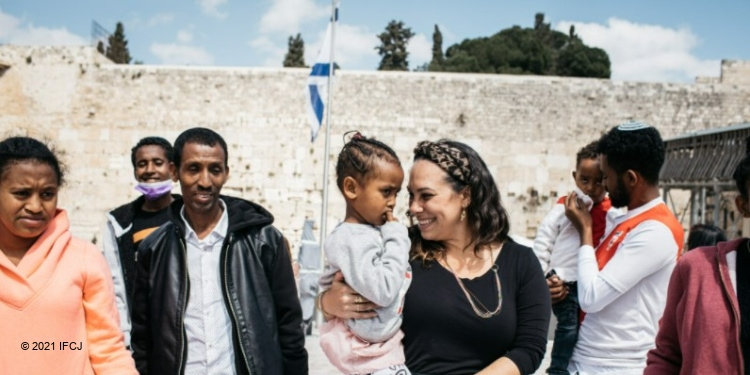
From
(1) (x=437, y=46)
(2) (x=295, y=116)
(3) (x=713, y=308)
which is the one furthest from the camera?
(1) (x=437, y=46)

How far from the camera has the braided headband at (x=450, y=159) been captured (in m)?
1.93

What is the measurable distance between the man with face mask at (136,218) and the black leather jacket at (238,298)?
1.54ft

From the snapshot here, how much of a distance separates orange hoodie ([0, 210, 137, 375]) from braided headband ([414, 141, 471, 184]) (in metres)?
1.18

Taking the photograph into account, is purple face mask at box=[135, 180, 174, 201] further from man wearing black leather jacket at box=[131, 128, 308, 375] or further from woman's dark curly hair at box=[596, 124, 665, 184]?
woman's dark curly hair at box=[596, 124, 665, 184]

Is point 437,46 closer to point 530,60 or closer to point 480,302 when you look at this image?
point 530,60

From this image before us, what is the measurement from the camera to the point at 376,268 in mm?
1750

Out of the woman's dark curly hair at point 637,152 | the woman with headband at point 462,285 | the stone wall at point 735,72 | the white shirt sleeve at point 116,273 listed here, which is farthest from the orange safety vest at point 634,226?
the stone wall at point 735,72

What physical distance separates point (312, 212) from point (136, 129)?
4.76 metres

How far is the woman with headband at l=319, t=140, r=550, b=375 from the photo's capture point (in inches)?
71.2

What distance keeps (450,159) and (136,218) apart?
216 cm

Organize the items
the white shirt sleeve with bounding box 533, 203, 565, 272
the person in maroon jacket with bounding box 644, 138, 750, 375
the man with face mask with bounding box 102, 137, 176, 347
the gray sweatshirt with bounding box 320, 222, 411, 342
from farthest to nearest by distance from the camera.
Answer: the man with face mask with bounding box 102, 137, 176, 347, the white shirt sleeve with bounding box 533, 203, 565, 272, the gray sweatshirt with bounding box 320, 222, 411, 342, the person in maroon jacket with bounding box 644, 138, 750, 375

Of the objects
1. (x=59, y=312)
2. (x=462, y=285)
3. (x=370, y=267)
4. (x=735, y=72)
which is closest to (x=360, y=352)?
(x=370, y=267)

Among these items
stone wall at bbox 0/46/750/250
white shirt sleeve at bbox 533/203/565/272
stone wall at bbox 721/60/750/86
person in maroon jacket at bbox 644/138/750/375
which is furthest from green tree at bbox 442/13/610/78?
person in maroon jacket at bbox 644/138/750/375

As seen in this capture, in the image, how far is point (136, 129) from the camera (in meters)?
14.0
